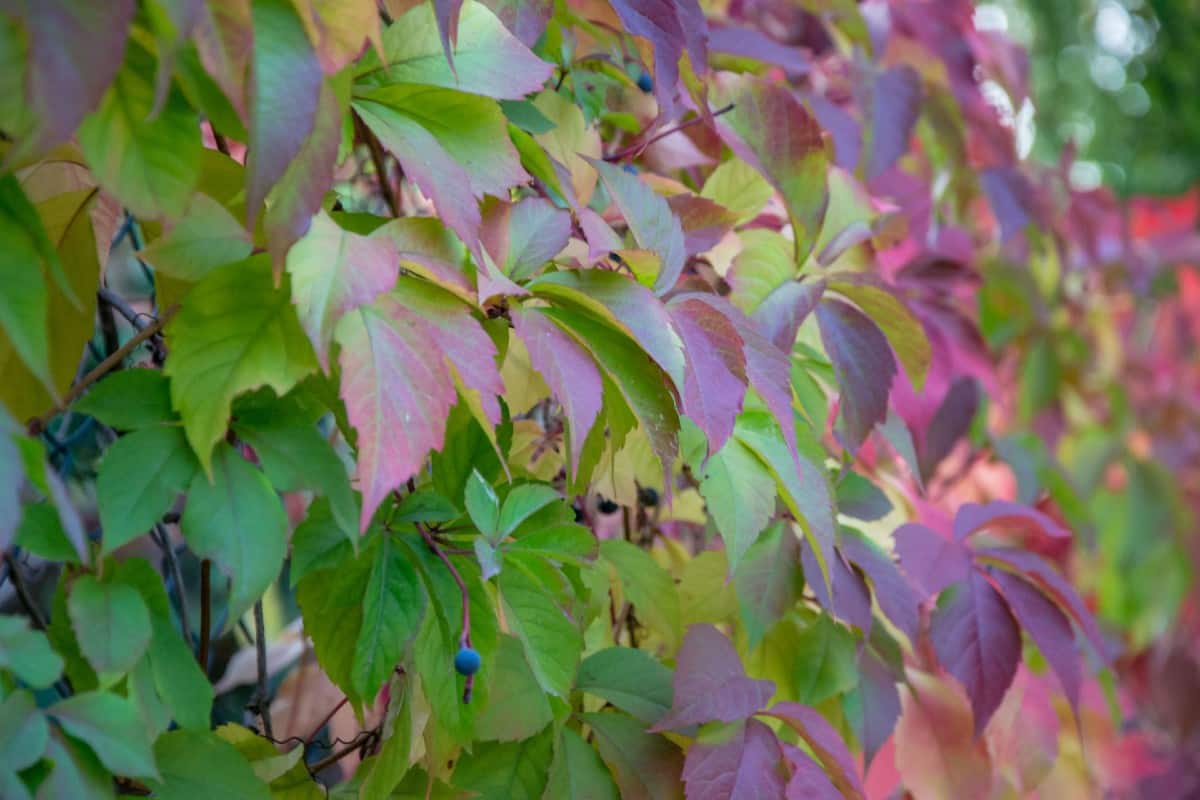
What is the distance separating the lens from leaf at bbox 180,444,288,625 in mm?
518

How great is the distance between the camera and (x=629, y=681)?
75cm

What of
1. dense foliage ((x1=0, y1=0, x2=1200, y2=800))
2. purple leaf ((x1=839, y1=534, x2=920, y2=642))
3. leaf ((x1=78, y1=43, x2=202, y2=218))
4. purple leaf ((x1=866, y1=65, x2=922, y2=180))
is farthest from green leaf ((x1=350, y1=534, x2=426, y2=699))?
purple leaf ((x1=866, y1=65, x2=922, y2=180))

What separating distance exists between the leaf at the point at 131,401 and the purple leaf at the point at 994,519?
63cm

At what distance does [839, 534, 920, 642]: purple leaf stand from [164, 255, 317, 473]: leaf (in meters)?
0.45

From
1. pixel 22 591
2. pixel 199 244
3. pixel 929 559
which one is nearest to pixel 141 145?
pixel 199 244

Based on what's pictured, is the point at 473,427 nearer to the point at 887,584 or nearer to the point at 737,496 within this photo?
the point at 737,496

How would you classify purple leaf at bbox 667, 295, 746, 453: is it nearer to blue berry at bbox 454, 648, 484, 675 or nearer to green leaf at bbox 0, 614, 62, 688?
blue berry at bbox 454, 648, 484, 675

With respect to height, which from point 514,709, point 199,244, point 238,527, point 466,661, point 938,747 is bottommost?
point 938,747

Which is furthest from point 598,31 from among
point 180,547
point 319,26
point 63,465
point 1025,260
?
point 1025,260

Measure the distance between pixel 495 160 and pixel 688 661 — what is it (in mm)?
344

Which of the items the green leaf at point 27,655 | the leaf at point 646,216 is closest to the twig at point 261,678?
the green leaf at point 27,655

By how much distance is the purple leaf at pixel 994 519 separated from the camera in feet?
2.97

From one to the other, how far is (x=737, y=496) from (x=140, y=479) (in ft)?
1.09

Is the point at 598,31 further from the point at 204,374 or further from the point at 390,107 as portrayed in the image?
the point at 204,374
